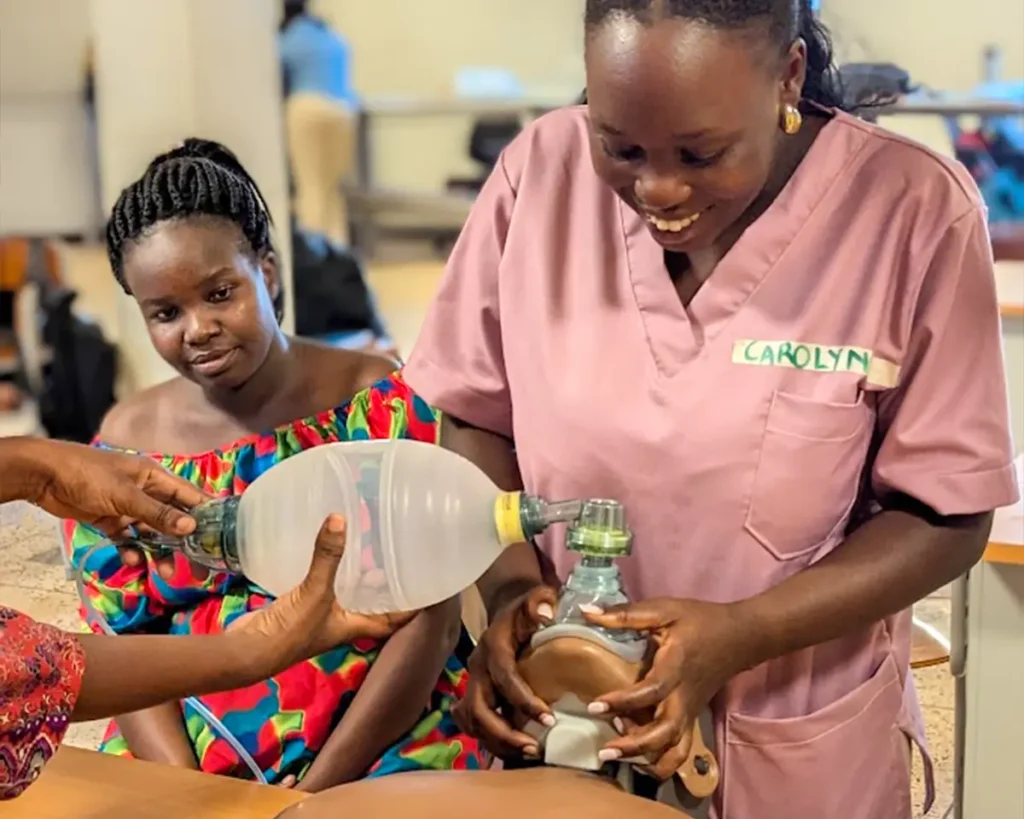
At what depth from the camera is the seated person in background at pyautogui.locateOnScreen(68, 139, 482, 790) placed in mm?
1321

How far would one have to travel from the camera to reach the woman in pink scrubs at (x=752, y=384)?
2.83 ft

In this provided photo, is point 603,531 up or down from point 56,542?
up

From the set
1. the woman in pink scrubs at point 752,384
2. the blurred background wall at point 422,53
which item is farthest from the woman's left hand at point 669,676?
the blurred background wall at point 422,53

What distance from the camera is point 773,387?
91 cm

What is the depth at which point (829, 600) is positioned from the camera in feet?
2.97

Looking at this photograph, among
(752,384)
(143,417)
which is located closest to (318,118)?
(143,417)

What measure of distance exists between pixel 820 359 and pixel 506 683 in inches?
12.5

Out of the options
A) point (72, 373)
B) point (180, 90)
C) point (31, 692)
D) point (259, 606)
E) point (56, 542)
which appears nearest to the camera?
point (31, 692)

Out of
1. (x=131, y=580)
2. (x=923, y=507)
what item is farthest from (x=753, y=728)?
(x=131, y=580)

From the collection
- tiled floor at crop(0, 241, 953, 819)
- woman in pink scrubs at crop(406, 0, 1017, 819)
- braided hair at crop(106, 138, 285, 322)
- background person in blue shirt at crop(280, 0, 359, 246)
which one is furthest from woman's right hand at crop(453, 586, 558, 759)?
background person in blue shirt at crop(280, 0, 359, 246)

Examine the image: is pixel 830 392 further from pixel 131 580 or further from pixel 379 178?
pixel 379 178

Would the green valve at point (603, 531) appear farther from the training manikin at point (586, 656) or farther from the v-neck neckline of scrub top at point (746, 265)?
the v-neck neckline of scrub top at point (746, 265)

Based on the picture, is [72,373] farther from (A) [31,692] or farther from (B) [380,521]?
(A) [31,692]

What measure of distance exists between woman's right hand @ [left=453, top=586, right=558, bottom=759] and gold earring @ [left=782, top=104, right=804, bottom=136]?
376mm
